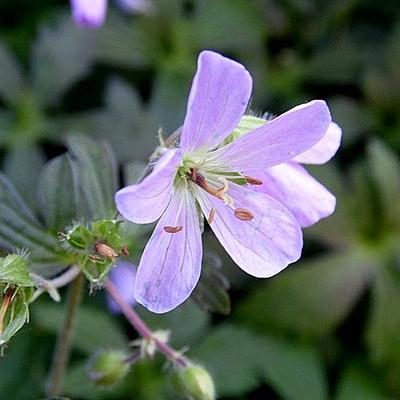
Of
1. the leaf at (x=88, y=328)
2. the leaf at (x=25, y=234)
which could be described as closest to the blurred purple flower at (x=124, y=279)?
the leaf at (x=88, y=328)

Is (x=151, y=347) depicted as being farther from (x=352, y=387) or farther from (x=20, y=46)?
(x=20, y=46)

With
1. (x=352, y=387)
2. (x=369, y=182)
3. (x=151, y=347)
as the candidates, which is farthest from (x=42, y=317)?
(x=369, y=182)

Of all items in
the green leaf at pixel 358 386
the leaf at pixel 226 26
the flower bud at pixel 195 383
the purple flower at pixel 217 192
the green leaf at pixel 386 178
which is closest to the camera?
the purple flower at pixel 217 192

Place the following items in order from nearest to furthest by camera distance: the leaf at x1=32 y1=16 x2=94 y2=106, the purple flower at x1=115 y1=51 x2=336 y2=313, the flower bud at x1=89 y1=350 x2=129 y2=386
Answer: the purple flower at x1=115 y1=51 x2=336 y2=313 → the flower bud at x1=89 y1=350 x2=129 y2=386 → the leaf at x1=32 y1=16 x2=94 y2=106

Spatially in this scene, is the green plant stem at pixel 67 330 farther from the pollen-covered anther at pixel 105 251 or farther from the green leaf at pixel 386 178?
the green leaf at pixel 386 178

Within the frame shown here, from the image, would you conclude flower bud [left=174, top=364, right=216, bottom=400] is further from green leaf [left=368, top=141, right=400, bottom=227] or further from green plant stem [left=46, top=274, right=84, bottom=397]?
green leaf [left=368, top=141, right=400, bottom=227]

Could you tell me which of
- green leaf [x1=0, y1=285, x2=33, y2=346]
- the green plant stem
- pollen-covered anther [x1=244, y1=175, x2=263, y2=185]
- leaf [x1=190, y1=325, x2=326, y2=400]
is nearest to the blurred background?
leaf [x1=190, y1=325, x2=326, y2=400]

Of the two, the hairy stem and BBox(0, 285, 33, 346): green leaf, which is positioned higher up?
BBox(0, 285, 33, 346): green leaf
